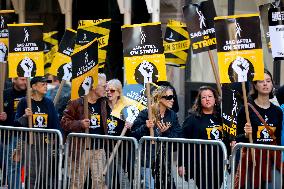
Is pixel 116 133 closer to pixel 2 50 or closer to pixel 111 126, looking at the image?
pixel 111 126

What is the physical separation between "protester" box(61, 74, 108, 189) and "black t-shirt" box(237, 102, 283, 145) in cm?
161

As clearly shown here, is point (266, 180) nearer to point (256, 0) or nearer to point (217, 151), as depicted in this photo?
point (217, 151)

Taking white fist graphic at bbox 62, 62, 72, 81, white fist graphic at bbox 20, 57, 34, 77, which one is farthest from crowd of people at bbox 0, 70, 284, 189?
white fist graphic at bbox 62, 62, 72, 81

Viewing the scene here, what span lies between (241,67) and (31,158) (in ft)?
9.57

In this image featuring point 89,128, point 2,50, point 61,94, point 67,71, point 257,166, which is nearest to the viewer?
point 257,166

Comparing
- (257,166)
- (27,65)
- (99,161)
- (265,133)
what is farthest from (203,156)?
(27,65)

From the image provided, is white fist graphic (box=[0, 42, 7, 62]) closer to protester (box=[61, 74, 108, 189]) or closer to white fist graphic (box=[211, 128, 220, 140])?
protester (box=[61, 74, 108, 189])

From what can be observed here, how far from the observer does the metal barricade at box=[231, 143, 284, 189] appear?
9156 millimetres

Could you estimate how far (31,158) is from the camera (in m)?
11.3

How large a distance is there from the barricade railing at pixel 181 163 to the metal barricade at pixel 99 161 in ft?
0.56

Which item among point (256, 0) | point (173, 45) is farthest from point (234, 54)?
point (256, 0)

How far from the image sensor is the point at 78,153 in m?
10.8

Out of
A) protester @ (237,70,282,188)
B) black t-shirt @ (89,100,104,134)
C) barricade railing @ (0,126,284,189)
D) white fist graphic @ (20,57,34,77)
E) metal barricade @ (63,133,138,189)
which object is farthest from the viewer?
white fist graphic @ (20,57,34,77)

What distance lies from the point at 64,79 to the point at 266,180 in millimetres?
4985
